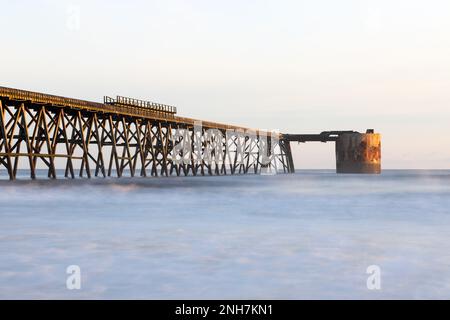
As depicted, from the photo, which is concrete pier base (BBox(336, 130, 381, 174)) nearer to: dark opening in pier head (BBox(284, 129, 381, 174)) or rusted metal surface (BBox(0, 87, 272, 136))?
dark opening in pier head (BBox(284, 129, 381, 174))

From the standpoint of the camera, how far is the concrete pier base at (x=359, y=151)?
92688mm

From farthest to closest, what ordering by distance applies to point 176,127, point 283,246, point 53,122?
point 176,127 → point 53,122 → point 283,246

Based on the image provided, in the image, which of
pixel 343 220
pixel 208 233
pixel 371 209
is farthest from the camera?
pixel 371 209

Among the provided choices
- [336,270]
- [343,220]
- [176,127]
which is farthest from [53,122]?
[336,270]

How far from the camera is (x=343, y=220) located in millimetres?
21812

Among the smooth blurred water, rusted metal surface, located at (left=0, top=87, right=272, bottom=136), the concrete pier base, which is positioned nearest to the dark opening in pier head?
the concrete pier base

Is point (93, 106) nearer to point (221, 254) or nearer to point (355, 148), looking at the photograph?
point (221, 254)

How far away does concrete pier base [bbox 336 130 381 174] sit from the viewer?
3649 inches

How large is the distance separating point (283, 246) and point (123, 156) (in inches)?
1717

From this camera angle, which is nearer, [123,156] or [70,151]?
[70,151]

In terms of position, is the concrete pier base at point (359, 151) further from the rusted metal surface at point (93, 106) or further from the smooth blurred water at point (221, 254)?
the smooth blurred water at point (221, 254)

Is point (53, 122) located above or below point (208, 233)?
above

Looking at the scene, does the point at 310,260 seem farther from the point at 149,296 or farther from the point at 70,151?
the point at 70,151

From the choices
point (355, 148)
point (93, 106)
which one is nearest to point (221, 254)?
point (93, 106)
